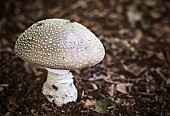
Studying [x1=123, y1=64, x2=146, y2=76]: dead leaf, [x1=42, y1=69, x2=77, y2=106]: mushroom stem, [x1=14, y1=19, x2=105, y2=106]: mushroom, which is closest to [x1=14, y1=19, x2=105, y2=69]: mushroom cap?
[x1=14, y1=19, x2=105, y2=106]: mushroom

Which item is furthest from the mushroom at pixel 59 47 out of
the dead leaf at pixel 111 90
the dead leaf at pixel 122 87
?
the dead leaf at pixel 122 87

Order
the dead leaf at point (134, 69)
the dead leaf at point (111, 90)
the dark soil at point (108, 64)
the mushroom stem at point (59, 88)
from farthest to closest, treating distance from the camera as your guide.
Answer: the dead leaf at point (134, 69) → the dead leaf at point (111, 90) → the dark soil at point (108, 64) → the mushroom stem at point (59, 88)

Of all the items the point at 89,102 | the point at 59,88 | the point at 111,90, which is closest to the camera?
the point at 59,88

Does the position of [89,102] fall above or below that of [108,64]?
below

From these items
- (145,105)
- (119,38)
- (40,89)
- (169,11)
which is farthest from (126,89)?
(169,11)

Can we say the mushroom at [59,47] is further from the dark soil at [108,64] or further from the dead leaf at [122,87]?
the dead leaf at [122,87]

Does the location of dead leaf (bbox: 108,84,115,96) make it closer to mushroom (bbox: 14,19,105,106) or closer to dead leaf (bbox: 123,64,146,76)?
dead leaf (bbox: 123,64,146,76)

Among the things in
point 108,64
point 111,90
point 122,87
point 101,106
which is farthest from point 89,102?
point 108,64

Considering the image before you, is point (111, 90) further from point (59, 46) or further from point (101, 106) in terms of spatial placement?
point (59, 46)
